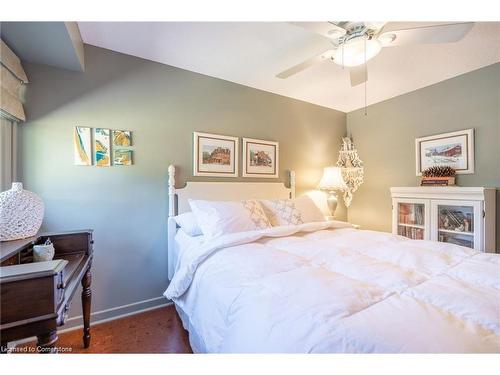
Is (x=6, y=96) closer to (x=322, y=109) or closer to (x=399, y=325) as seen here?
(x=399, y=325)

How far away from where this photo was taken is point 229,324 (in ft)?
3.17

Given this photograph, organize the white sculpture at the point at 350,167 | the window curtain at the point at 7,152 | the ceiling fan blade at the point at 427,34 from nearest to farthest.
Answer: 1. the ceiling fan blade at the point at 427,34
2. the window curtain at the point at 7,152
3. the white sculpture at the point at 350,167

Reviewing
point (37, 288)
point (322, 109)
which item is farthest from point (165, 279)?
point (322, 109)

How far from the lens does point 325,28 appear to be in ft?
4.39

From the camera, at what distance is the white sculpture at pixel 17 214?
3.71 ft

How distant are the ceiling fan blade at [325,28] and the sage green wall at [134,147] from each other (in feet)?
4.46

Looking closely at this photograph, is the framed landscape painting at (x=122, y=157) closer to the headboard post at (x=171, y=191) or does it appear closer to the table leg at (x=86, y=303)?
the headboard post at (x=171, y=191)

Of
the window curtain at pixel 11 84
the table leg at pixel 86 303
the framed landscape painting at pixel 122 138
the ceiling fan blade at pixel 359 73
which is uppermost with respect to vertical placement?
the ceiling fan blade at pixel 359 73

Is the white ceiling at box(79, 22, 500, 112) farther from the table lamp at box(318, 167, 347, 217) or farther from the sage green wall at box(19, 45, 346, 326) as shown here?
the table lamp at box(318, 167, 347, 217)

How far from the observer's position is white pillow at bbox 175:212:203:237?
194cm

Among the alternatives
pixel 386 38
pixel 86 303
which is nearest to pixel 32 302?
pixel 86 303

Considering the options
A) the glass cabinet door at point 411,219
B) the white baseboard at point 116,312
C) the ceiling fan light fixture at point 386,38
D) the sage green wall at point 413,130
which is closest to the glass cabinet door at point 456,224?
the glass cabinet door at point 411,219

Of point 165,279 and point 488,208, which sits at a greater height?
point 488,208

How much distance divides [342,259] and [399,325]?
1.95ft
